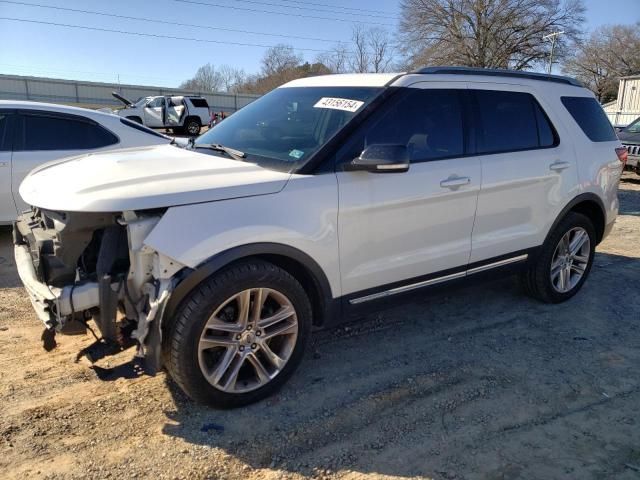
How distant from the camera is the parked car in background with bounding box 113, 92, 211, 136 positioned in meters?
27.8

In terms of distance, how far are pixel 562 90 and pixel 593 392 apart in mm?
2653

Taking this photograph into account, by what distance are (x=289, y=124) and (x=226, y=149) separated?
1.61 ft

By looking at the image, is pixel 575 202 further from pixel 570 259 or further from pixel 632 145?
pixel 632 145

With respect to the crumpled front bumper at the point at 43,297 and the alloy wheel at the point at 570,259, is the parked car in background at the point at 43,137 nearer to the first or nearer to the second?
the crumpled front bumper at the point at 43,297

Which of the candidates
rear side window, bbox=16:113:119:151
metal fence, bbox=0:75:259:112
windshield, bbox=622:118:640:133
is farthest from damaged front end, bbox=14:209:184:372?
metal fence, bbox=0:75:259:112

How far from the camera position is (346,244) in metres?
3.25

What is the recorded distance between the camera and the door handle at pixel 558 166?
432cm

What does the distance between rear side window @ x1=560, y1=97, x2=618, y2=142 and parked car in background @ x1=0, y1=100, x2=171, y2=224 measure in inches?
177

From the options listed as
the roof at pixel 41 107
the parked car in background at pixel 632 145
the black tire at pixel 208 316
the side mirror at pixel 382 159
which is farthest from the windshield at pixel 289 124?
the parked car in background at pixel 632 145

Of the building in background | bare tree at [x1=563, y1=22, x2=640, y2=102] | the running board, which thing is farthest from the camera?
bare tree at [x1=563, y1=22, x2=640, y2=102]

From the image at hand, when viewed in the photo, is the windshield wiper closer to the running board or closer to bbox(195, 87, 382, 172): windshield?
bbox(195, 87, 382, 172): windshield

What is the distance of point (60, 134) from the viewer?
19.8ft

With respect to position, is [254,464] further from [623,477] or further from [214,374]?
[623,477]

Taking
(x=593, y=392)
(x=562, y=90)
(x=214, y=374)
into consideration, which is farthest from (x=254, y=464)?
(x=562, y=90)
